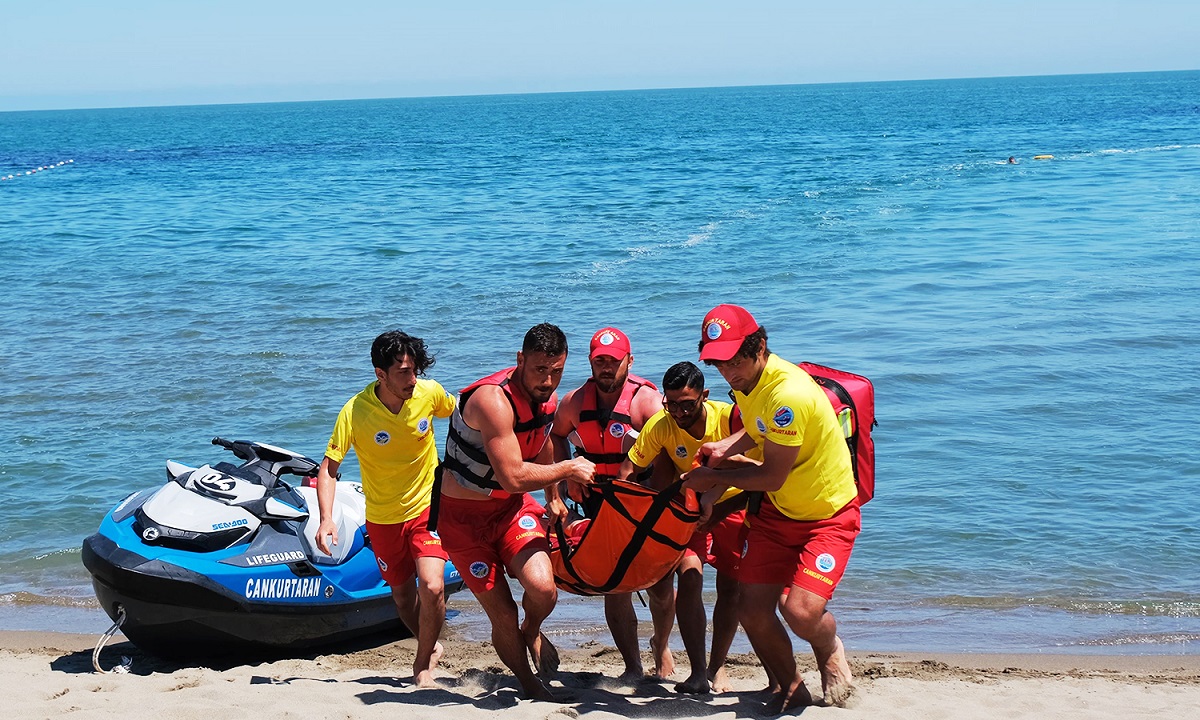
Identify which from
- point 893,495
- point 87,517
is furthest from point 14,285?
point 893,495

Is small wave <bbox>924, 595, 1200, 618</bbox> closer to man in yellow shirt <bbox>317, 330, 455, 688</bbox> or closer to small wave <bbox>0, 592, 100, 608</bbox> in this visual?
man in yellow shirt <bbox>317, 330, 455, 688</bbox>

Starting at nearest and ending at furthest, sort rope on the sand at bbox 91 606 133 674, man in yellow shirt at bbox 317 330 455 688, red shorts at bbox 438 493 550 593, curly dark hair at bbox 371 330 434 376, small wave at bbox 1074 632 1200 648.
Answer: red shorts at bbox 438 493 550 593 → curly dark hair at bbox 371 330 434 376 → man in yellow shirt at bbox 317 330 455 688 → rope on the sand at bbox 91 606 133 674 → small wave at bbox 1074 632 1200 648

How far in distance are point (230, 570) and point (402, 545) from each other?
3.33 ft

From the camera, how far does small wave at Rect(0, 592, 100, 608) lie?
24.9ft

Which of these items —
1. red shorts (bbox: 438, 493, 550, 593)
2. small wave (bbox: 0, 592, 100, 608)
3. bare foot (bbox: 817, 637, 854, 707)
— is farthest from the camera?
small wave (bbox: 0, 592, 100, 608)

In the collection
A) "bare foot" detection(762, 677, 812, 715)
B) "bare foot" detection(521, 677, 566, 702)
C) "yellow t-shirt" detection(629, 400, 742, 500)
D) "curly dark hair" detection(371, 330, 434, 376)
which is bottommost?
"bare foot" detection(521, 677, 566, 702)

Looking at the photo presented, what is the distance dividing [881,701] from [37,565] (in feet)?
19.7

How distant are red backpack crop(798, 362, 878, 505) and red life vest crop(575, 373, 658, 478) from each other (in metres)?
0.86

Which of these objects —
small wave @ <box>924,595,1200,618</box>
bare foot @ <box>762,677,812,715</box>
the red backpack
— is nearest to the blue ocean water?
small wave @ <box>924,595,1200,618</box>

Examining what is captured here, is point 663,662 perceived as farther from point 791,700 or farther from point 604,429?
point 604,429

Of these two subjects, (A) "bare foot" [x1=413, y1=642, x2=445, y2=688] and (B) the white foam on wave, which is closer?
(A) "bare foot" [x1=413, y1=642, x2=445, y2=688]

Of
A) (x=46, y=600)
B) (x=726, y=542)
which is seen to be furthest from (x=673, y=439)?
(x=46, y=600)

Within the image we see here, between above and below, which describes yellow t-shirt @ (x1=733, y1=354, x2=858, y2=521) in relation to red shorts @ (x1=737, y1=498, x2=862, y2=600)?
above

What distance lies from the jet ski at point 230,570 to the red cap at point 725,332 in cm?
285
